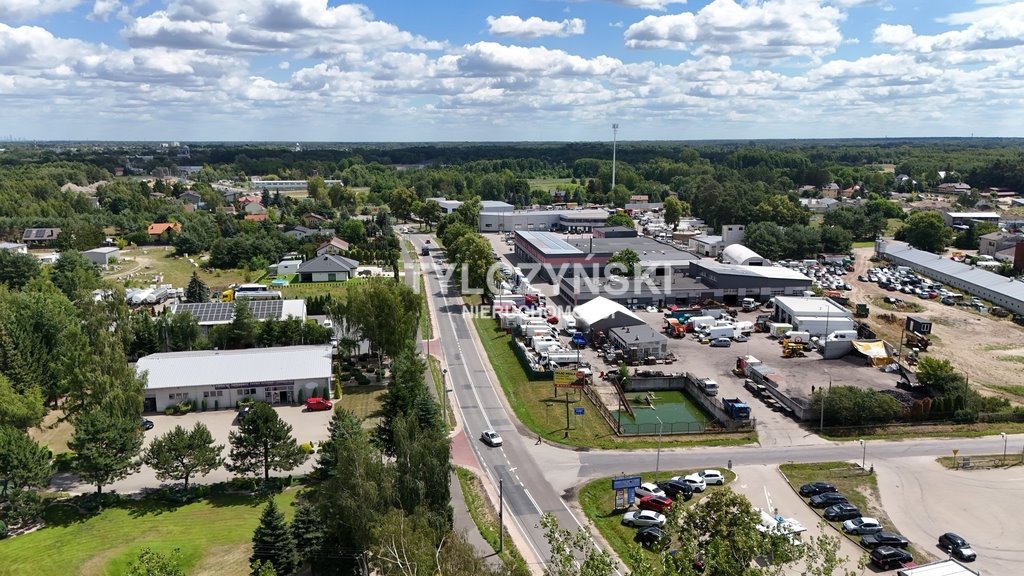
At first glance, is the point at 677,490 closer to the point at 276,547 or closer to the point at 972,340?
the point at 276,547

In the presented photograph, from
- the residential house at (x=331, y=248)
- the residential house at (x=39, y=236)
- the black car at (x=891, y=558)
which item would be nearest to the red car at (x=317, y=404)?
the black car at (x=891, y=558)

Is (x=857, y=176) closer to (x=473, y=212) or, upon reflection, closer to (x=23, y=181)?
(x=473, y=212)

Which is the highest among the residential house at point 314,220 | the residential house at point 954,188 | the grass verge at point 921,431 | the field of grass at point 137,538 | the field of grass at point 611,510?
the residential house at point 954,188

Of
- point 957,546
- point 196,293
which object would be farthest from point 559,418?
point 196,293

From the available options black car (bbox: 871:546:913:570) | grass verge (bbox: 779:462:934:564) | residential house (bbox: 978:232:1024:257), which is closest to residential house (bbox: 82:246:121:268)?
grass verge (bbox: 779:462:934:564)

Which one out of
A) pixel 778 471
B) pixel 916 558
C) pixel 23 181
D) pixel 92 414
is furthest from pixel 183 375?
pixel 23 181

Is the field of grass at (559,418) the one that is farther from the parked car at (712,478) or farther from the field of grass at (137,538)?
the field of grass at (137,538)
